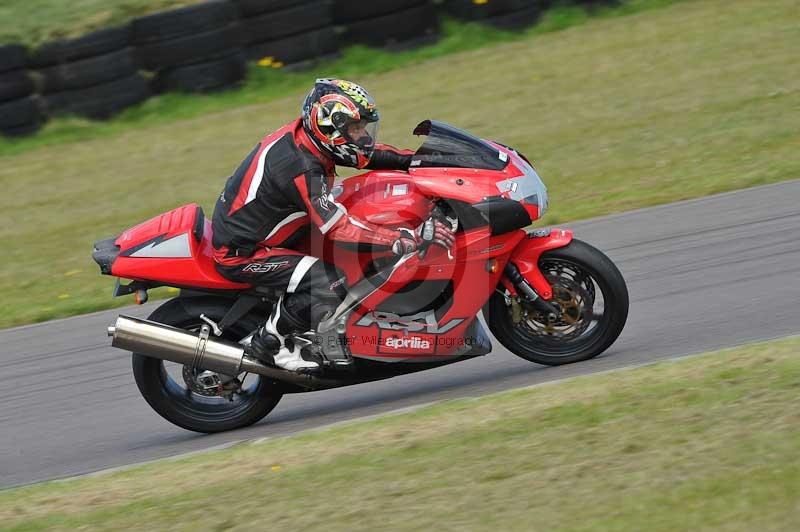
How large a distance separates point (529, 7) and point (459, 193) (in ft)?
34.4

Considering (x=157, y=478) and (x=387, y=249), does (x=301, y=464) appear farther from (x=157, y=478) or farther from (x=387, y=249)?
(x=387, y=249)

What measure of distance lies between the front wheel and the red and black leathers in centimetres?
82

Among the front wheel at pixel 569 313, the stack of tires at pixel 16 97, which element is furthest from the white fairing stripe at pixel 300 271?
the stack of tires at pixel 16 97

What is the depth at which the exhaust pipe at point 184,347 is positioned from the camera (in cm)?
608

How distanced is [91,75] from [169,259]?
9081 millimetres

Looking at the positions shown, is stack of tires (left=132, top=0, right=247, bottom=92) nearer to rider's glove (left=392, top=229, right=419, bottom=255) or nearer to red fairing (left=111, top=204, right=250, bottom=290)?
red fairing (left=111, top=204, right=250, bottom=290)

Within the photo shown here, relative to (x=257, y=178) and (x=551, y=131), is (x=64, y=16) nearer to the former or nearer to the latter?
(x=551, y=131)

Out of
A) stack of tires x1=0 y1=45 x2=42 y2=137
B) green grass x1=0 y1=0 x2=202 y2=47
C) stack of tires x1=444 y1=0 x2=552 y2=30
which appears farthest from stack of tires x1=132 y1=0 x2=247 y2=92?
stack of tires x1=444 y1=0 x2=552 y2=30

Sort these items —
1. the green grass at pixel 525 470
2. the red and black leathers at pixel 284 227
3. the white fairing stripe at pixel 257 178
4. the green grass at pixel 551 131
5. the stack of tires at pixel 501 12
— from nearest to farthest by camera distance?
the green grass at pixel 525 470 → the red and black leathers at pixel 284 227 → the white fairing stripe at pixel 257 178 → the green grass at pixel 551 131 → the stack of tires at pixel 501 12

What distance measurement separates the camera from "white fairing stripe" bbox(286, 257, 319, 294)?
605 centimetres

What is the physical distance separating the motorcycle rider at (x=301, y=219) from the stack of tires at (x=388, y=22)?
368 inches

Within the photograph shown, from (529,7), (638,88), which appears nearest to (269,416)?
(638,88)

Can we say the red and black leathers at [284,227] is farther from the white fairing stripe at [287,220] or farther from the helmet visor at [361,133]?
the helmet visor at [361,133]

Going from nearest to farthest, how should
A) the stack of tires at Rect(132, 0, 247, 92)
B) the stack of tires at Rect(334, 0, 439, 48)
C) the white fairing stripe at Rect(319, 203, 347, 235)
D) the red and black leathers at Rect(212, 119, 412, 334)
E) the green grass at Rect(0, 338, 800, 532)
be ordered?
the green grass at Rect(0, 338, 800, 532) < the white fairing stripe at Rect(319, 203, 347, 235) < the red and black leathers at Rect(212, 119, 412, 334) < the stack of tires at Rect(132, 0, 247, 92) < the stack of tires at Rect(334, 0, 439, 48)
